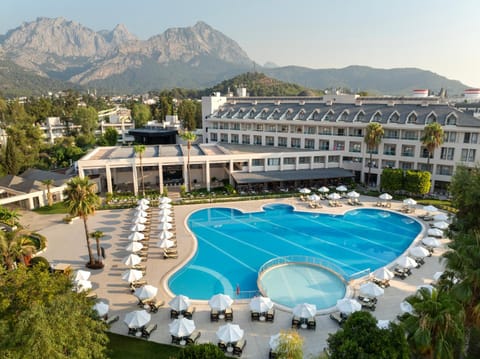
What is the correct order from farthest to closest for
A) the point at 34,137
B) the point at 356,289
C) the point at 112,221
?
1. the point at 34,137
2. the point at 112,221
3. the point at 356,289

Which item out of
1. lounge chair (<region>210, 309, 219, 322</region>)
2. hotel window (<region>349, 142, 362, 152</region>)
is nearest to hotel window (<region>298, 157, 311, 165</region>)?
hotel window (<region>349, 142, 362, 152</region>)

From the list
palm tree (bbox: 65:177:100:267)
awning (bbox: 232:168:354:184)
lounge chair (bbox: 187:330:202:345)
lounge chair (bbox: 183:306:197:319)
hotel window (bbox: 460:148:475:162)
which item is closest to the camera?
lounge chair (bbox: 187:330:202:345)

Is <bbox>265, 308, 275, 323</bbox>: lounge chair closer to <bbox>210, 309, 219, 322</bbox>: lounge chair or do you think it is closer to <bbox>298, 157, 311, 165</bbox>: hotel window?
<bbox>210, 309, 219, 322</bbox>: lounge chair

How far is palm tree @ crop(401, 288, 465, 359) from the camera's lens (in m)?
12.7

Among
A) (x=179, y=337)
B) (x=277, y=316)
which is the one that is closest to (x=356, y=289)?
(x=277, y=316)

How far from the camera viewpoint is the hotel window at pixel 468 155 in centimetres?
4740

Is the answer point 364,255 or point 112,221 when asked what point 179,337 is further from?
point 112,221

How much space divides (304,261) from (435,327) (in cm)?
1677

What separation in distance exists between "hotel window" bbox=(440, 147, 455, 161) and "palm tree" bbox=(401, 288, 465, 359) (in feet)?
141

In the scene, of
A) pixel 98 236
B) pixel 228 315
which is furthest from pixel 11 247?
pixel 228 315

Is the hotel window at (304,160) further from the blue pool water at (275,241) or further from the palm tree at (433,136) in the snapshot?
the palm tree at (433,136)

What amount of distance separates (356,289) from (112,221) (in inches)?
1137

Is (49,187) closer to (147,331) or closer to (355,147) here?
(147,331)

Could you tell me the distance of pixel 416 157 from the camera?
51.7 metres
